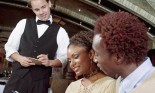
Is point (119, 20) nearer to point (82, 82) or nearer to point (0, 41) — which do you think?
point (82, 82)

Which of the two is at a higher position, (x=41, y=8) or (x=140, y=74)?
(x=41, y=8)

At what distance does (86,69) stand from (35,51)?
1.91 ft

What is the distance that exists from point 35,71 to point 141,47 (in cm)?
129

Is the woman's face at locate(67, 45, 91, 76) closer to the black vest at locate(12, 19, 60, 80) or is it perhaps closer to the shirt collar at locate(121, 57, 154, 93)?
the black vest at locate(12, 19, 60, 80)

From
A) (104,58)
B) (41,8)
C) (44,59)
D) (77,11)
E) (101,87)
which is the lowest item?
(101,87)

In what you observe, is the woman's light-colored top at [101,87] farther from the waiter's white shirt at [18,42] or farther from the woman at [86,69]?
the waiter's white shirt at [18,42]

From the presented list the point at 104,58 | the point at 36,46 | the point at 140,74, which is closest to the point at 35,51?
the point at 36,46

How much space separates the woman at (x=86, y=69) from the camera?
2071mm

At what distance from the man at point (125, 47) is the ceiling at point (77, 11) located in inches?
310

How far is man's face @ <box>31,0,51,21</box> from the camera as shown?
2537 millimetres

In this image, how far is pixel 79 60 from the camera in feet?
7.11

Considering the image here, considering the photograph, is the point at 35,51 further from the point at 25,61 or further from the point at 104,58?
the point at 104,58

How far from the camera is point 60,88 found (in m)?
4.61

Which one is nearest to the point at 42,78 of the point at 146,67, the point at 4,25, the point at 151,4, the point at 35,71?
the point at 35,71
